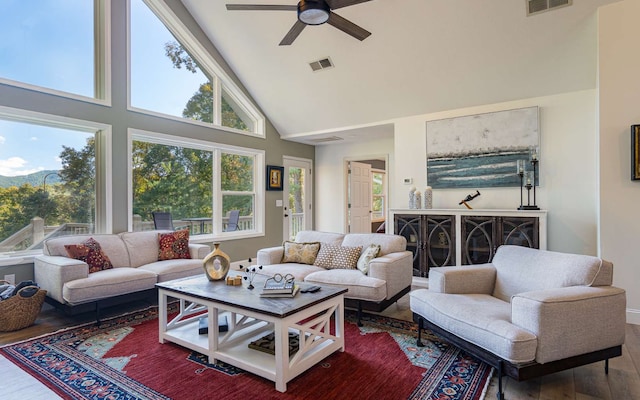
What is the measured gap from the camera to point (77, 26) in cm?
407

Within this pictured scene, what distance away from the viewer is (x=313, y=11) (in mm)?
2883

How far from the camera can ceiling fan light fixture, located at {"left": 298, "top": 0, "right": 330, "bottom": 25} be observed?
9.26 feet

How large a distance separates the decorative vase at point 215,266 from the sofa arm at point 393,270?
51.7 inches

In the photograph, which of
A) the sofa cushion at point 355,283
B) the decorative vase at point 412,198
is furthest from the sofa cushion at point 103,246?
the decorative vase at point 412,198

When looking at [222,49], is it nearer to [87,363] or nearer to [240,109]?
[240,109]

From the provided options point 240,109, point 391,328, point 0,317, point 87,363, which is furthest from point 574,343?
point 240,109

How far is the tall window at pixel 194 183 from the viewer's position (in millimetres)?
4621

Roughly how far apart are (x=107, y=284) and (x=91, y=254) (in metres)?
0.56

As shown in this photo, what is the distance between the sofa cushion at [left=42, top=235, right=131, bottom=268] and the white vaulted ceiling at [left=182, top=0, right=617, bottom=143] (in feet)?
10.6

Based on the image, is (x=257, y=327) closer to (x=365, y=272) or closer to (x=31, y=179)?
(x=365, y=272)

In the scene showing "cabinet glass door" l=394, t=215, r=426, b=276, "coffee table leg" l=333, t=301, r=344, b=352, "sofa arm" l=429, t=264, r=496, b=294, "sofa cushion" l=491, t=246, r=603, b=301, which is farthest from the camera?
"cabinet glass door" l=394, t=215, r=426, b=276

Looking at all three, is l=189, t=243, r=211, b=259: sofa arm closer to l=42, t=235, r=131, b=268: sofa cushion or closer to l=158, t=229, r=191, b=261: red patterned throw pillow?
l=158, t=229, r=191, b=261: red patterned throw pillow

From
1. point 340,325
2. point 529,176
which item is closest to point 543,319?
point 340,325

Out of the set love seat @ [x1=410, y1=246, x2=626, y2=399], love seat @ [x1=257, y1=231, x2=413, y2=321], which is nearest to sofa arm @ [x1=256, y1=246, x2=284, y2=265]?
love seat @ [x1=257, y1=231, x2=413, y2=321]
